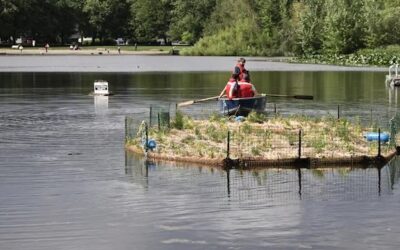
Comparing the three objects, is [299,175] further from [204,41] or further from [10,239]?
[204,41]

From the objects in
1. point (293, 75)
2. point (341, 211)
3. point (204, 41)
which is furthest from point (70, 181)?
point (204, 41)

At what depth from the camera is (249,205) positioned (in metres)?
27.4

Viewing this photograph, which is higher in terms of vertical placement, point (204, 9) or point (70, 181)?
Answer: point (204, 9)

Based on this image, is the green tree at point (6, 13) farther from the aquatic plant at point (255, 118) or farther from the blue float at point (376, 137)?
the blue float at point (376, 137)

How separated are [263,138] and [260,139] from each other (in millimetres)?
134

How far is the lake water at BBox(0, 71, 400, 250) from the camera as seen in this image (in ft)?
76.1

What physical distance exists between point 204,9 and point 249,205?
170702 mm

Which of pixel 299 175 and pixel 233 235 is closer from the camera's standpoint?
pixel 233 235

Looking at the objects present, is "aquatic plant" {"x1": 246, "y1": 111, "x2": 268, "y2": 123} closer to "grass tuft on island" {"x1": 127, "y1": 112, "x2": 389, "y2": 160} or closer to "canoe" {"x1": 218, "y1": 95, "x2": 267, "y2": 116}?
"grass tuft on island" {"x1": 127, "y1": 112, "x2": 389, "y2": 160}

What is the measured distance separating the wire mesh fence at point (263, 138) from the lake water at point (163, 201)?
3.64 feet

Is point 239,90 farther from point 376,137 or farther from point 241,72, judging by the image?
point 376,137

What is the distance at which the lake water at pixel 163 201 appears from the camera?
23.2 meters

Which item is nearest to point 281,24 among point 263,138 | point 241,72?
point 241,72

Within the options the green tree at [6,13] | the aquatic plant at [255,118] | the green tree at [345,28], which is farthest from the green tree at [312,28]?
the aquatic plant at [255,118]
